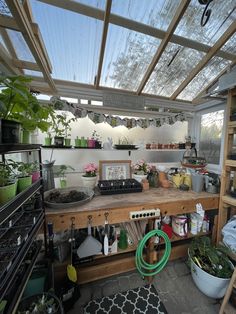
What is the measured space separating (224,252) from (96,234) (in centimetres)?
118

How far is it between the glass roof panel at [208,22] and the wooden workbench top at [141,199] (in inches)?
61.5

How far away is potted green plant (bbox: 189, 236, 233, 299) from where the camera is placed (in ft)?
3.90

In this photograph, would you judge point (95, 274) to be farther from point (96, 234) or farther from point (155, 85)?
point (155, 85)

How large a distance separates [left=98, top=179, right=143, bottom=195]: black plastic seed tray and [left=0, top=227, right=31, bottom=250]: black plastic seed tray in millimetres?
718

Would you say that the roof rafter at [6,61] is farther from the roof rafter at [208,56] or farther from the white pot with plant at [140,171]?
the roof rafter at [208,56]

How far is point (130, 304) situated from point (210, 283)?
68cm

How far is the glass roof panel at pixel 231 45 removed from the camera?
1441 mm

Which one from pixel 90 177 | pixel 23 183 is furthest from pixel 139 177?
pixel 23 183

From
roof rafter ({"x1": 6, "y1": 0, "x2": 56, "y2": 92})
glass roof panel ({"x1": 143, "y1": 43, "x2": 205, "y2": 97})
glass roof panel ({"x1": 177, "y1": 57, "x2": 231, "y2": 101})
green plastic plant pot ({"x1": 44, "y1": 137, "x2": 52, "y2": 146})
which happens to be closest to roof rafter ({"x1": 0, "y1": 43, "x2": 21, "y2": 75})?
roof rafter ({"x1": 6, "y1": 0, "x2": 56, "y2": 92})

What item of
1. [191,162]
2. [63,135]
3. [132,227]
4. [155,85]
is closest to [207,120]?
[191,162]

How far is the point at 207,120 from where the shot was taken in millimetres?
2180

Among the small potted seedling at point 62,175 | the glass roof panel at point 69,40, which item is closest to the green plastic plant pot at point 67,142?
the small potted seedling at point 62,175

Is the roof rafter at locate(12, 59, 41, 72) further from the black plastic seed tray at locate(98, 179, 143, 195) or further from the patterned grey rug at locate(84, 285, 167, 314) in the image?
the patterned grey rug at locate(84, 285, 167, 314)

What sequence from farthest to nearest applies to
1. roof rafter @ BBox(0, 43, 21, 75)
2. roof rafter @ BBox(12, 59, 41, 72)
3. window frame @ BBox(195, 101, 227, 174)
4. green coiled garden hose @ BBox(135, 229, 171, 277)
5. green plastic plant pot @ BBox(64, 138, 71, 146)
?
window frame @ BBox(195, 101, 227, 174), green plastic plant pot @ BBox(64, 138, 71, 146), green coiled garden hose @ BBox(135, 229, 171, 277), roof rafter @ BBox(12, 59, 41, 72), roof rafter @ BBox(0, 43, 21, 75)
